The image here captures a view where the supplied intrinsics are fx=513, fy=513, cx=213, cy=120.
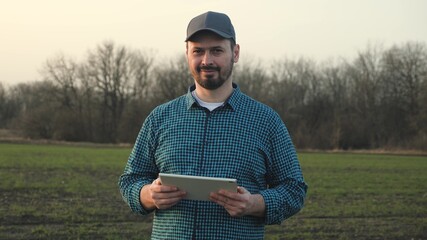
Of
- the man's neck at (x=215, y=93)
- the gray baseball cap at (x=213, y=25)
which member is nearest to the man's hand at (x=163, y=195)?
the man's neck at (x=215, y=93)

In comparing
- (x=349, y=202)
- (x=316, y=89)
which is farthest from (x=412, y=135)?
(x=349, y=202)

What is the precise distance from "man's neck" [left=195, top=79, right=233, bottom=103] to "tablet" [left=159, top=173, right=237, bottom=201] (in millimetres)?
579

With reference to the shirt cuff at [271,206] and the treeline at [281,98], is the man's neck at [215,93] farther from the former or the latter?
the treeline at [281,98]

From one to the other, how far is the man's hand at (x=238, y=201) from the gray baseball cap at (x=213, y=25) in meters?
0.84

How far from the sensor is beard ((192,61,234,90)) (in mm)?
2762

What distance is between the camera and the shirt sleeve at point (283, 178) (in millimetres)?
2719

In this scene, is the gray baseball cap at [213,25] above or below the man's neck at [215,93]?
above

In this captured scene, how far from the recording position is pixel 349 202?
49.9 ft

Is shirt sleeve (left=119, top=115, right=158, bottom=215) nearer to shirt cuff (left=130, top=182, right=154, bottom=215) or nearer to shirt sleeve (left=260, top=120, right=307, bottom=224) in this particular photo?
shirt cuff (left=130, top=182, right=154, bottom=215)

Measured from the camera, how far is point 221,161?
108 inches

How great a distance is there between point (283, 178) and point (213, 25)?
91cm

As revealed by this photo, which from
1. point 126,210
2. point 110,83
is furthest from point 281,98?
point 126,210

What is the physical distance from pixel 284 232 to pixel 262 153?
7847 mm

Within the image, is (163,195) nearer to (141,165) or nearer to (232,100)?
(141,165)
